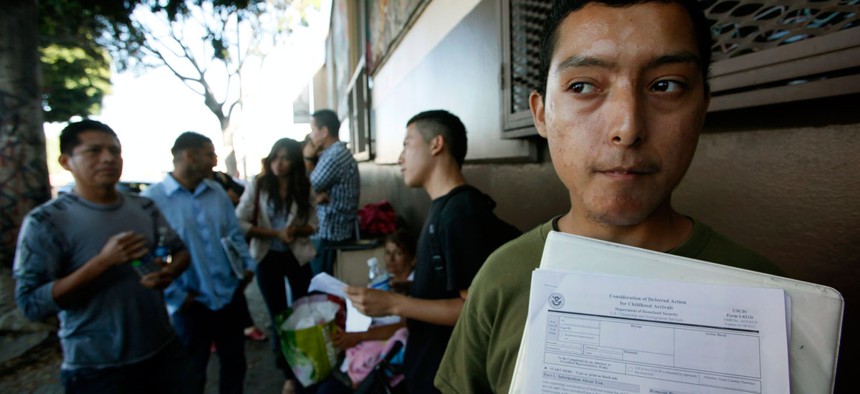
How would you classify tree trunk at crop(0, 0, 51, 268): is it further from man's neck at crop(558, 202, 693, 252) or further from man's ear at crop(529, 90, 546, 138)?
man's neck at crop(558, 202, 693, 252)

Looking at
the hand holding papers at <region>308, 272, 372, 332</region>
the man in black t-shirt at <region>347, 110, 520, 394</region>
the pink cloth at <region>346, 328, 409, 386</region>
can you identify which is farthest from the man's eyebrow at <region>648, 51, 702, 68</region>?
the pink cloth at <region>346, 328, 409, 386</region>

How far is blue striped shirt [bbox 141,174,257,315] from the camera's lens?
3129 mm

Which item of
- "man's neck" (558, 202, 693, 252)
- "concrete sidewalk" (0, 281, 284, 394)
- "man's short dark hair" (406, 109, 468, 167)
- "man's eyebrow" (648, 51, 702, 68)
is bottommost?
"concrete sidewalk" (0, 281, 284, 394)

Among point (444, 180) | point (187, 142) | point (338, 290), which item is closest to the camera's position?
point (444, 180)

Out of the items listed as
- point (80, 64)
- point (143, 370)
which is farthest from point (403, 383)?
point (80, 64)

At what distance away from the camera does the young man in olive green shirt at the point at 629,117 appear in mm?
799

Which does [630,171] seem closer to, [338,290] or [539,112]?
[539,112]

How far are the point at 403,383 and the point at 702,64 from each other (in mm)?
1940

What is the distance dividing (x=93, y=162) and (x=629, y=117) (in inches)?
100

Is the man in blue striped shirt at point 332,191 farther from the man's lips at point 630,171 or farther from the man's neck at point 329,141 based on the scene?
the man's lips at point 630,171

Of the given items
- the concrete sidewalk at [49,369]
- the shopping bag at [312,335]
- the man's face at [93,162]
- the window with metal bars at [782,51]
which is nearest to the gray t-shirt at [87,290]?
the man's face at [93,162]

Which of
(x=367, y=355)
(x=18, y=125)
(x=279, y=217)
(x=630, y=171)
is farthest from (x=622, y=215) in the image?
(x=18, y=125)

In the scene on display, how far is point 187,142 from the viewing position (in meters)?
3.32

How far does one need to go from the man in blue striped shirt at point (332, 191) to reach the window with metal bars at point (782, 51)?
327 centimetres
